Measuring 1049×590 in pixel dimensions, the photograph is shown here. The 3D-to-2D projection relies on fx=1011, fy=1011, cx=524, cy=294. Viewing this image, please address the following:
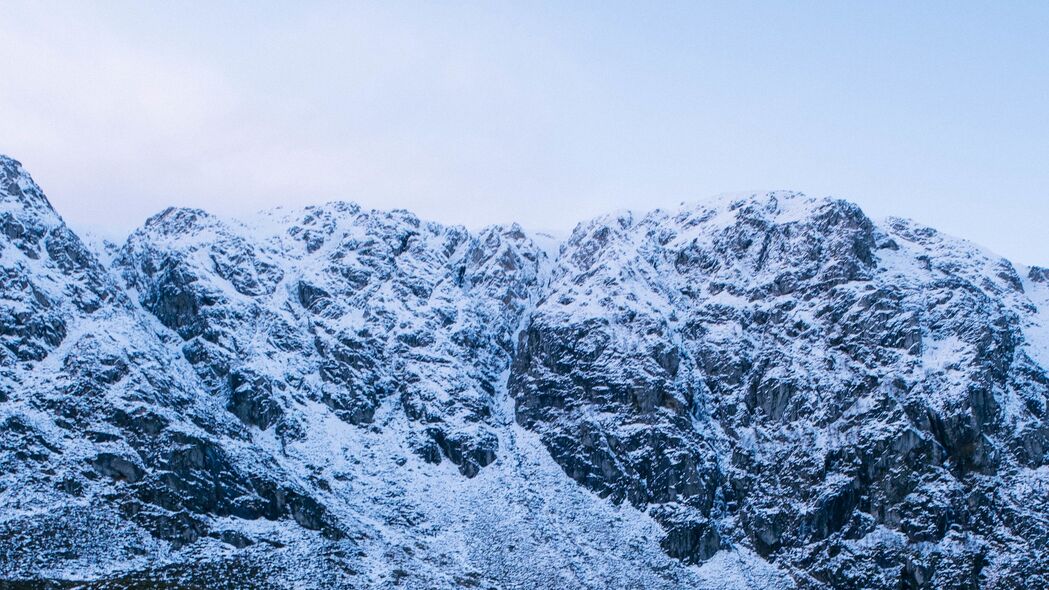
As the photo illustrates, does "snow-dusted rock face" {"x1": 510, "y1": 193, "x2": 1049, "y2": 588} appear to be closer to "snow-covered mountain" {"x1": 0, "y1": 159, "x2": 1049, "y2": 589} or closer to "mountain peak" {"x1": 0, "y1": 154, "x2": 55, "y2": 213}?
"snow-covered mountain" {"x1": 0, "y1": 159, "x2": 1049, "y2": 589}

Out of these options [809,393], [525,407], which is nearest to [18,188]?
[525,407]

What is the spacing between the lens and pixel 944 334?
5271 inches

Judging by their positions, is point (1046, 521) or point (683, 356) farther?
point (683, 356)

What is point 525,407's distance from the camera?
471 ft

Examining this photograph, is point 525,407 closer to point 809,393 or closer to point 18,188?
point 809,393

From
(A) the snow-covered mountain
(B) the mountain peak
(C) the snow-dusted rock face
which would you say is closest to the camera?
(A) the snow-covered mountain

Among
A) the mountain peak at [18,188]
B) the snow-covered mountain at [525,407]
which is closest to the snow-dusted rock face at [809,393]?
the snow-covered mountain at [525,407]

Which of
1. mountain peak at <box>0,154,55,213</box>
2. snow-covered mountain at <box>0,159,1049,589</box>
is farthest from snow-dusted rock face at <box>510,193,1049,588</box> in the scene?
mountain peak at <box>0,154,55,213</box>

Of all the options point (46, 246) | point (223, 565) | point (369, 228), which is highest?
point (369, 228)

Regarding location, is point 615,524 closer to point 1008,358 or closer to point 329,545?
point 329,545

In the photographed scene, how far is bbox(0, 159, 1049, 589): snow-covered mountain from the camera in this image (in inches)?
4232

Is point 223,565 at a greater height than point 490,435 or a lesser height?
lesser

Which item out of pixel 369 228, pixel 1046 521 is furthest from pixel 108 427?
pixel 1046 521

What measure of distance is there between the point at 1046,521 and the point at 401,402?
266 ft
